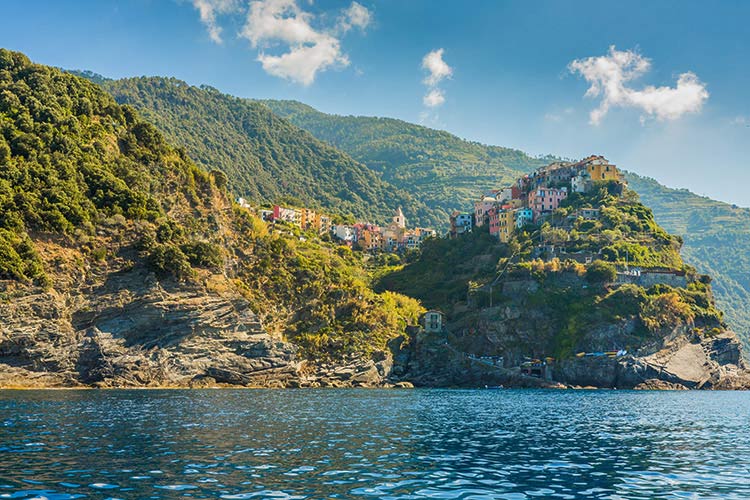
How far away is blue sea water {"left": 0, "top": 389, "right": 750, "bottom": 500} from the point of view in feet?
66.6

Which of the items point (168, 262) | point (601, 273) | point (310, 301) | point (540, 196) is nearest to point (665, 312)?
point (601, 273)

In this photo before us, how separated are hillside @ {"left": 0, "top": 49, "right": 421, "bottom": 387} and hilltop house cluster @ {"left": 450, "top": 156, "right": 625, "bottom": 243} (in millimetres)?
37719

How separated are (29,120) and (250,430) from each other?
7208cm

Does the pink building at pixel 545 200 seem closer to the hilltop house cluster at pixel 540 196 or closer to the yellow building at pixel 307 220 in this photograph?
the hilltop house cluster at pixel 540 196

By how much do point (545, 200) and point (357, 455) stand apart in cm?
12176

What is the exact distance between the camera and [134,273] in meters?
84.1

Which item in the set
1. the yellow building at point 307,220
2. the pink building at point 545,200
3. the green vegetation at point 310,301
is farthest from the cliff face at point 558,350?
the yellow building at point 307,220

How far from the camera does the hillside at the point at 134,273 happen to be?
75.9m

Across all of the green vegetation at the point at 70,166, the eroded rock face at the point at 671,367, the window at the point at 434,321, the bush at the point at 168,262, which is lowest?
the eroded rock face at the point at 671,367

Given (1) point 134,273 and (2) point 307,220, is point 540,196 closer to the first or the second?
(2) point 307,220

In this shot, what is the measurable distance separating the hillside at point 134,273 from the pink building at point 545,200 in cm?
4215

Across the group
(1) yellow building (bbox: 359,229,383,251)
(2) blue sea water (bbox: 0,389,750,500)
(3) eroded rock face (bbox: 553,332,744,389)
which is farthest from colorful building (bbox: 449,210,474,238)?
(2) blue sea water (bbox: 0,389,750,500)

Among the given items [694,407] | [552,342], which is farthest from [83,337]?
[552,342]

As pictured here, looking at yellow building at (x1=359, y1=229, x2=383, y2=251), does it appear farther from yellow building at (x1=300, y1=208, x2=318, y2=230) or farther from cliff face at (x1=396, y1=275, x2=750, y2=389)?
cliff face at (x1=396, y1=275, x2=750, y2=389)
